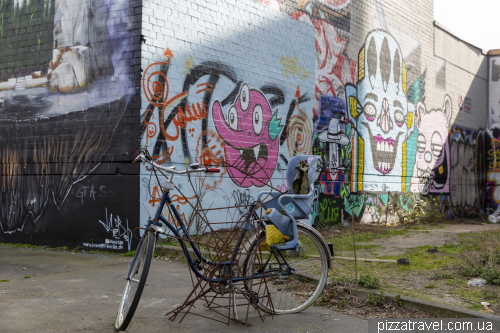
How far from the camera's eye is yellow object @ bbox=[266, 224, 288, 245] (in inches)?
161

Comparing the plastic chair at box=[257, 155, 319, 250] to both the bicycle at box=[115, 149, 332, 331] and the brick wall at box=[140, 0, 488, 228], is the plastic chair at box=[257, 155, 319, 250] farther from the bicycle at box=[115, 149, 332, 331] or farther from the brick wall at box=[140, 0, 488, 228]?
the brick wall at box=[140, 0, 488, 228]

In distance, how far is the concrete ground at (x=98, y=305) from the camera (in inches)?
154

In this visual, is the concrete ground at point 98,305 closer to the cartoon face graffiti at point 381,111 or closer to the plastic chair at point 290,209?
the plastic chair at point 290,209

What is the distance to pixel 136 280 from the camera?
372cm

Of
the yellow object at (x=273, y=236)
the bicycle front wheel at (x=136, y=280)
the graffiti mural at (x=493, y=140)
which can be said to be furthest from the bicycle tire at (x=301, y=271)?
the graffiti mural at (x=493, y=140)

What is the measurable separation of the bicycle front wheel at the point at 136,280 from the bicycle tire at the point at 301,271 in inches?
34.7

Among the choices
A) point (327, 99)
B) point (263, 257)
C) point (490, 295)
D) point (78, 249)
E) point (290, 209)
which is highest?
point (327, 99)

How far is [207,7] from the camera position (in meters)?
9.21

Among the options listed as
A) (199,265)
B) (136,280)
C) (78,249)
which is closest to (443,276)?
(199,265)

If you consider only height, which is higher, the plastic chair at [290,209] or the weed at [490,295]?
the plastic chair at [290,209]

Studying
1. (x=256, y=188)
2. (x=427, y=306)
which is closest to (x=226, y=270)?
(x=427, y=306)

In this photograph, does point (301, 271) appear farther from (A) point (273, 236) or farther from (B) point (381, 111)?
(B) point (381, 111)

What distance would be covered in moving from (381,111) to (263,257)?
1123 cm

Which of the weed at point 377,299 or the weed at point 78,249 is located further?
the weed at point 78,249
